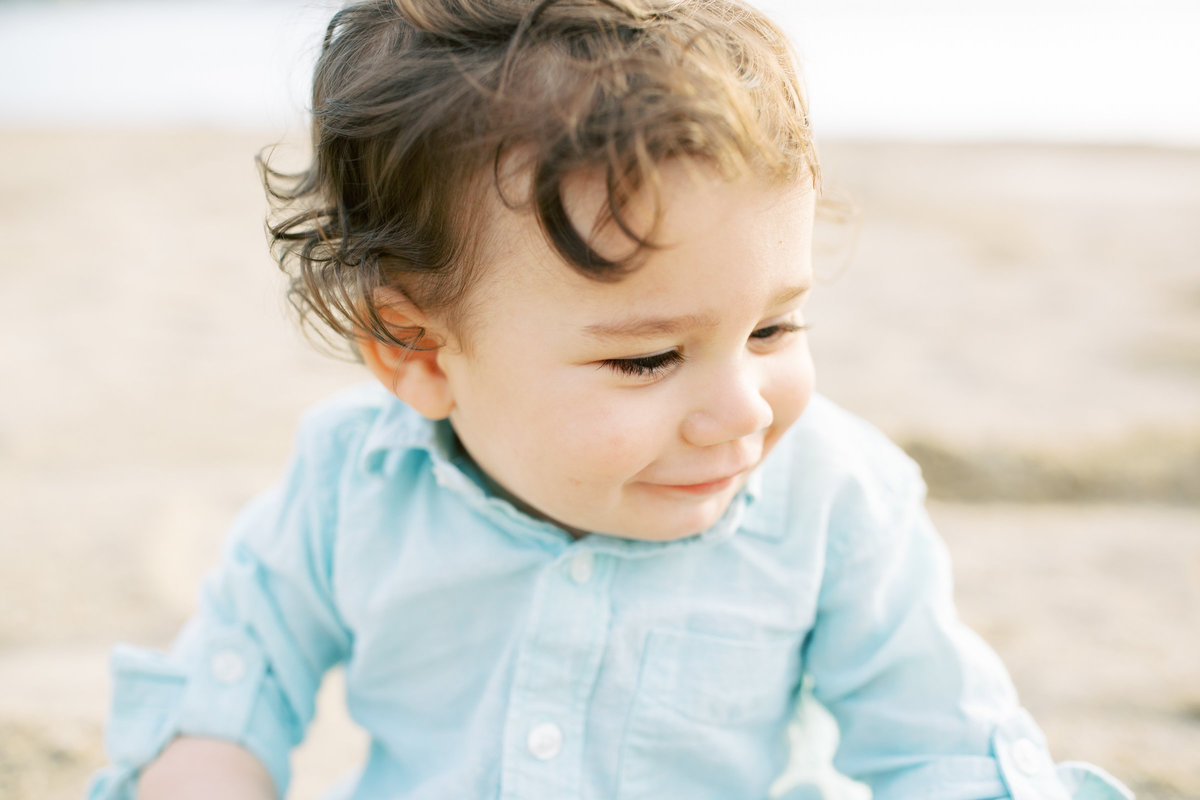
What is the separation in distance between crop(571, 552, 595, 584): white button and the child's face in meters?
0.06

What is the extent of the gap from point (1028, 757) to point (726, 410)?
1.60 ft

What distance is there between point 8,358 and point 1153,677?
8.87 ft

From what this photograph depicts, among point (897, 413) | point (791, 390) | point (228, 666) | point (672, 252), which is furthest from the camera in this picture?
point (897, 413)

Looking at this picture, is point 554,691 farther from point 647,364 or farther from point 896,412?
point 896,412

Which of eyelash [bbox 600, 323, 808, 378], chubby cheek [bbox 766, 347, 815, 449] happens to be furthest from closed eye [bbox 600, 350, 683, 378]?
chubby cheek [bbox 766, 347, 815, 449]

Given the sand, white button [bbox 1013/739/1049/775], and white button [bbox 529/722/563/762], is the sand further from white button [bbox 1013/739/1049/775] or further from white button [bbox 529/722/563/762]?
white button [bbox 529/722/563/762]

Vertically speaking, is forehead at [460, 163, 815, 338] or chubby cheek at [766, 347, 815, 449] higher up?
forehead at [460, 163, 815, 338]

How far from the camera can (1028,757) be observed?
1.11 m

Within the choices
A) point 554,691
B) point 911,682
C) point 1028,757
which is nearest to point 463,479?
point 554,691

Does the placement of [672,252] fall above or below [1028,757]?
above

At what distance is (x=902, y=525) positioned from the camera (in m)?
1.21

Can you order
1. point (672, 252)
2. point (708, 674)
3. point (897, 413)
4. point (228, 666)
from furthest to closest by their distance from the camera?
point (897, 413) → point (228, 666) → point (708, 674) → point (672, 252)

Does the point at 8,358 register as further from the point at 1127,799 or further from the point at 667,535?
the point at 1127,799

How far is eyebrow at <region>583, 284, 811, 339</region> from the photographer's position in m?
0.95
